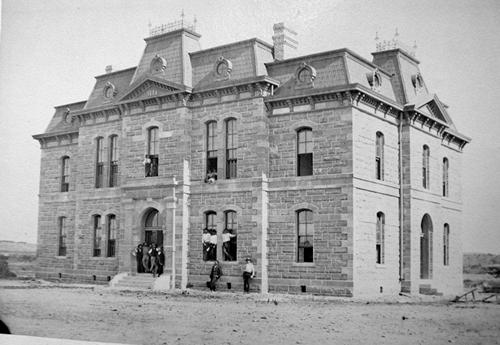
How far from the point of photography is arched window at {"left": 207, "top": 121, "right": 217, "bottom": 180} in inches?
850

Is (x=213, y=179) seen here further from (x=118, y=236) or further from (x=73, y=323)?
(x=73, y=323)

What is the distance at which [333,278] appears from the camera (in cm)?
1923

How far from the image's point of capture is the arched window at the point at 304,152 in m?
20.3

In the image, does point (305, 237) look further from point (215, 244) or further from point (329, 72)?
point (329, 72)

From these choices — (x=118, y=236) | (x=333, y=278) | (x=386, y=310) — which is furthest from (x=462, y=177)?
(x=118, y=236)

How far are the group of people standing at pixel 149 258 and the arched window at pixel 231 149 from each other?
10.6 feet

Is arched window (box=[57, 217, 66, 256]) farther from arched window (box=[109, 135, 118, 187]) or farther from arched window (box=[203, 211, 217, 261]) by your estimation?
arched window (box=[203, 211, 217, 261])

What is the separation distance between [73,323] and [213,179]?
6240 mm

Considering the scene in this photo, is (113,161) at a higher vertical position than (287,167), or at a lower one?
higher

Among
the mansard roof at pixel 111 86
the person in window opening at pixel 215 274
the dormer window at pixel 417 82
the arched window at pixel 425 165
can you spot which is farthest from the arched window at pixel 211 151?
the arched window at pixel 425 165

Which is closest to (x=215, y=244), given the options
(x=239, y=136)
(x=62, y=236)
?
(x=239, y=136)

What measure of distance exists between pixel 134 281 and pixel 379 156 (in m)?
8.40

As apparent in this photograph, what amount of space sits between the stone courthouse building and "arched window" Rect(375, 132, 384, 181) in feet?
0.14

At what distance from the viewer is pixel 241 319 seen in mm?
16109
